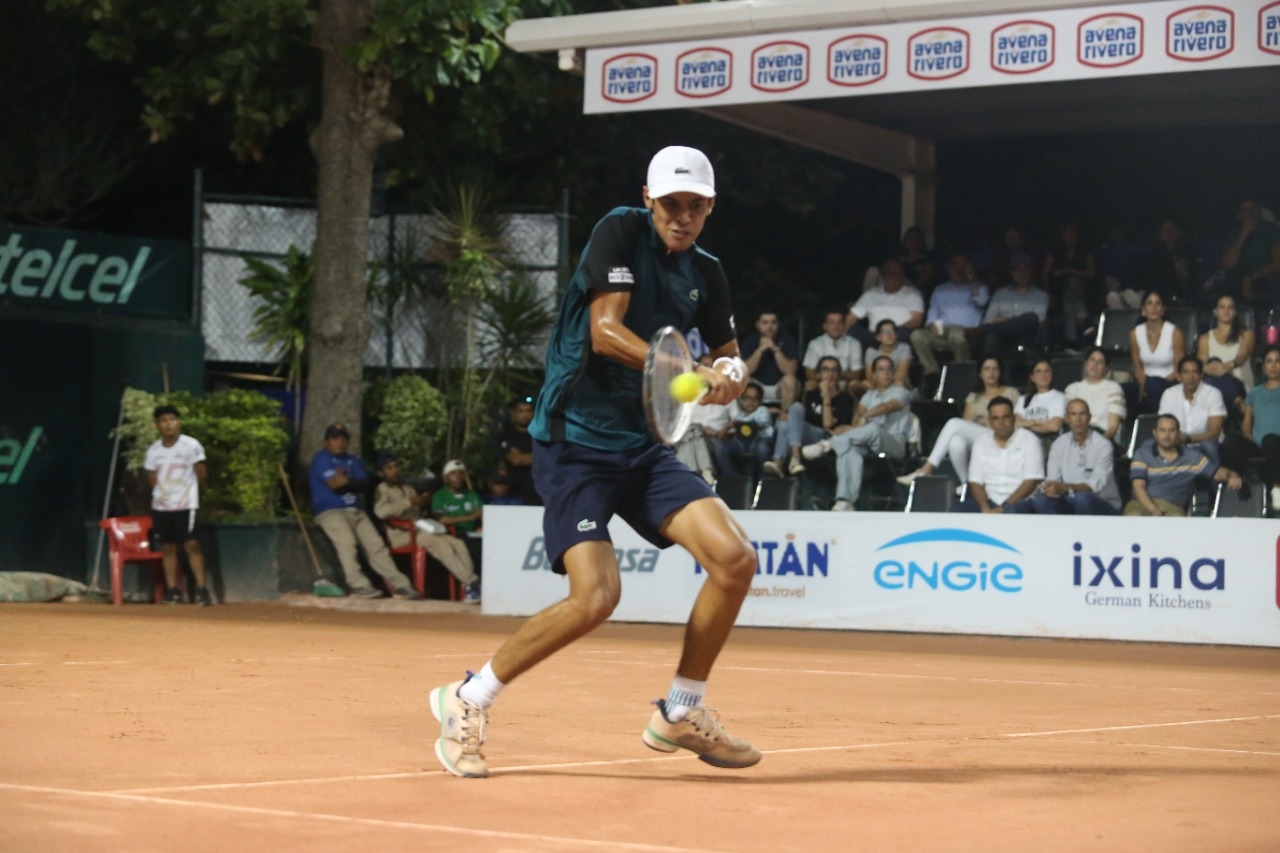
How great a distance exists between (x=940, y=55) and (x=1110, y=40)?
5.34 ft

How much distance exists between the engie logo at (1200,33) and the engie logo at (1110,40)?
30 cm

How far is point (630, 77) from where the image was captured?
741 inches

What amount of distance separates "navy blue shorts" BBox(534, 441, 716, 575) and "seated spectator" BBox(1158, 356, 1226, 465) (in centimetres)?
1143

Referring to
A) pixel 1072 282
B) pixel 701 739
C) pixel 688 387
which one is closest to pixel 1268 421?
pixel 1072 282

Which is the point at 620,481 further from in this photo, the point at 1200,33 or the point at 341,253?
the point at 341,253

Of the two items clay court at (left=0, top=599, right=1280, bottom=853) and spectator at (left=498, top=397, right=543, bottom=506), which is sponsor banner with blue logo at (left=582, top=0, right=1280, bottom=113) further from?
clay court at (left=0, top=599, right=1280, bottom=853)

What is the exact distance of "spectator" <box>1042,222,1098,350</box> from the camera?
20500 mm

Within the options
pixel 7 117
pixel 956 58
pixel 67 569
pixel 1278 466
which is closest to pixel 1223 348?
pixel 1278 466

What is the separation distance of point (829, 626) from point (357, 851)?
12725 millimetres

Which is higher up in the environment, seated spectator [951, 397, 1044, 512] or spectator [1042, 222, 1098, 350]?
spectator [1042, 222, 1098, 350]

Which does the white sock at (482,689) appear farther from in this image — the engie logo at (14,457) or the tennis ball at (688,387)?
the engie logo at (14,457)

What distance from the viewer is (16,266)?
20.3m

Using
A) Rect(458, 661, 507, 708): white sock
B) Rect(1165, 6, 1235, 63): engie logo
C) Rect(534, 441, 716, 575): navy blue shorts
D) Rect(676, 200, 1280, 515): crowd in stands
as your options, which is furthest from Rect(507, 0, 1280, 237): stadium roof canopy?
Rect(458, 661, 507, 708): white sock

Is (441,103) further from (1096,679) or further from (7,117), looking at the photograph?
(1096,679)
